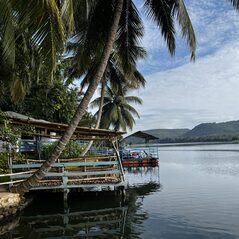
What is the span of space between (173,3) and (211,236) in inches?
359

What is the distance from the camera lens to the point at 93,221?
48.1ft

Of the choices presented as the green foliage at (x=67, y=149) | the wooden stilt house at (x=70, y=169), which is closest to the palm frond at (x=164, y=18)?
the wooden stilt house at (x=70, y=169)

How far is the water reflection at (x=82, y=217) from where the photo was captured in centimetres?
1286

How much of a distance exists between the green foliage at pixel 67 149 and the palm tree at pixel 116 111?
18.4 meters

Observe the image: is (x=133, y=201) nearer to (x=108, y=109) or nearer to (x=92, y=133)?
(x=92, y=133)

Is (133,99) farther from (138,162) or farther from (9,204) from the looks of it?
(9,204)

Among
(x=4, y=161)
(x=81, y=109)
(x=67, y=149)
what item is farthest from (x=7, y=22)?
(x=67, y=149)

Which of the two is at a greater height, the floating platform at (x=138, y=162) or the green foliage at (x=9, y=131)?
the green foliage at (x=9, y=131)

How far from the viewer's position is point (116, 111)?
154 ft

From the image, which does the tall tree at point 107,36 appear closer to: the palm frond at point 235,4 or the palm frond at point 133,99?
the palm frond at point 235,4

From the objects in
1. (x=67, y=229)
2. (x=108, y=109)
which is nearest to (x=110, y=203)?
(x=67, y=229)

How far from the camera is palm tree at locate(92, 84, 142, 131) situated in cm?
4638

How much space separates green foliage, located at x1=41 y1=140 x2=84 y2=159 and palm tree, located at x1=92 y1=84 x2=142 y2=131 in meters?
18.4

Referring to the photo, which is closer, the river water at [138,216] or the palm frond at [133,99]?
the river water at [138,216]
